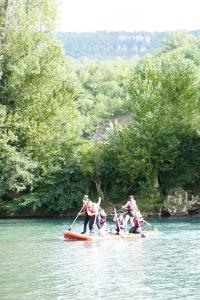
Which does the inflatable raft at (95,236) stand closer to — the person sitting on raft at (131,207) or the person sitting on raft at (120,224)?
the person sitting on raft at (120,224)

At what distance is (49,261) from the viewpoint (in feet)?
77.8

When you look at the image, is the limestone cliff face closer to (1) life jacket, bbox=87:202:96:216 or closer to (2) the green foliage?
(1) life jacket, bbox=87:202:96:216

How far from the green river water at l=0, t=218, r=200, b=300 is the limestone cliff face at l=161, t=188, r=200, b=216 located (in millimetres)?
12241

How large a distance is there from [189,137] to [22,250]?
81.3 feet

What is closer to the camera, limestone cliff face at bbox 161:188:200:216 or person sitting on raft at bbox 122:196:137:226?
person sitting on raft at bbox 122:196:137:226

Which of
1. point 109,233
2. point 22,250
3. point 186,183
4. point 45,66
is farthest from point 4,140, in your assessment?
point 22,250

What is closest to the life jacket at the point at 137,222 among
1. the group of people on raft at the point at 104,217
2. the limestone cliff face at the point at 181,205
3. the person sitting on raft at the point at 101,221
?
the group of people on raft at the point at 104,217

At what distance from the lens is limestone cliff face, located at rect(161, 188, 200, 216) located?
46094 mm

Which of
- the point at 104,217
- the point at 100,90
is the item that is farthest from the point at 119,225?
the point at 100,90

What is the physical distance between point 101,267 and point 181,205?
83.4 feet

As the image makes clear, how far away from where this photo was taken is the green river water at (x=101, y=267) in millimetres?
17375

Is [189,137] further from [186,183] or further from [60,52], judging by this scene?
[60,52]

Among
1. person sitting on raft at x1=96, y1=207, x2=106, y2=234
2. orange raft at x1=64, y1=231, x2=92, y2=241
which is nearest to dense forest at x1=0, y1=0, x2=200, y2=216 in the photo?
person sitting on raft at x1=96, y1=207, x2=106, y2=234

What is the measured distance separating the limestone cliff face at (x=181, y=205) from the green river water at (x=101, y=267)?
1224cm
